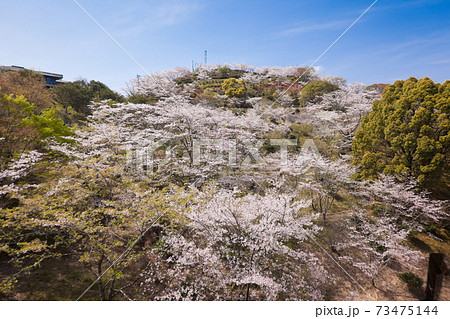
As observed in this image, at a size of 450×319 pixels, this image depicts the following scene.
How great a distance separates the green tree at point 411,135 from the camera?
871cm

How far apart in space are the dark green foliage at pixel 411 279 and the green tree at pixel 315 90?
2376cm

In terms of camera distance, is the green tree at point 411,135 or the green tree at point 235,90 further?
the green tree at point 235,90

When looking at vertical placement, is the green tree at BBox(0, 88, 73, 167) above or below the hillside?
above

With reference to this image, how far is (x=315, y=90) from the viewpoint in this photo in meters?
27.0

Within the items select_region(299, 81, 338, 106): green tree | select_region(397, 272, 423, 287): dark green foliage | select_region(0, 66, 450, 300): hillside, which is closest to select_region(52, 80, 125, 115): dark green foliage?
select_region(0, 66, 450, 300): hillside

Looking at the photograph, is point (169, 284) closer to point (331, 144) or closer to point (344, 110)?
point (331, 144)

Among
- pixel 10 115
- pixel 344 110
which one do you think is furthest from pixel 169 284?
pixel 344 110

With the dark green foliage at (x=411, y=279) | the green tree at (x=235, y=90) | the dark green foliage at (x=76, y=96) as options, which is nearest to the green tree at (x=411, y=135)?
the dark green foliage at (x=411, y=279)

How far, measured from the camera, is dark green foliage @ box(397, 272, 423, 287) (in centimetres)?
741

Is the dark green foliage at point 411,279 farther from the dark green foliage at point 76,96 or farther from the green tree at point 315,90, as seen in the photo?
the dark green foliage at point 76,96

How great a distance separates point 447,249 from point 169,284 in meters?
13.0

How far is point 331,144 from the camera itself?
1739 cm

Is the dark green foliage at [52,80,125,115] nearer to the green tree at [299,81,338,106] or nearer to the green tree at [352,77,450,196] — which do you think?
the green tree at [352,77,450,196]

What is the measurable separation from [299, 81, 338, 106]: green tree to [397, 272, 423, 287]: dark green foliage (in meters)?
23.8
